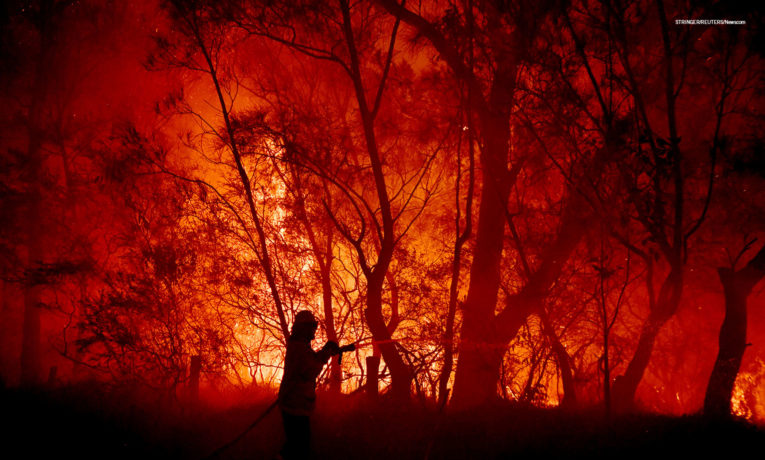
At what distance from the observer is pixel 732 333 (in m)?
8.47

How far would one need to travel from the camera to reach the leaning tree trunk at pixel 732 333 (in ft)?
27.3

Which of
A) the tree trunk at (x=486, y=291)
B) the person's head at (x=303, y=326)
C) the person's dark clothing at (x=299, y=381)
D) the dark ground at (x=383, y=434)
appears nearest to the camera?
the person's dark clothing at (x=299, y=381)

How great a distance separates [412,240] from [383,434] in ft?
24.4

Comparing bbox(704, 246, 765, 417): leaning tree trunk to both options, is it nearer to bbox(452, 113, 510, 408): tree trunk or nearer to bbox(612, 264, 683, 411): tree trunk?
bbox(612, 264, 683, 411): tree trunk

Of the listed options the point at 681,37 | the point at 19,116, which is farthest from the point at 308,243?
the point at 19,116

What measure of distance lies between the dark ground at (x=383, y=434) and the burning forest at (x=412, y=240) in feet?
0.16

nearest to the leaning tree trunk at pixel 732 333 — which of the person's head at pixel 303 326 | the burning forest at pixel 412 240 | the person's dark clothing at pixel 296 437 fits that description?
the burning forest at pixel 412 240

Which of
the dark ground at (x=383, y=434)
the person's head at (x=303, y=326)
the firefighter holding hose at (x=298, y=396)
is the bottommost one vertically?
the dark ground at (x=383, y=434)

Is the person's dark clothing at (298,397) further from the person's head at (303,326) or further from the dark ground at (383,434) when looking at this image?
the dark ground at (383,434)

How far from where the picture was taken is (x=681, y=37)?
316 inches

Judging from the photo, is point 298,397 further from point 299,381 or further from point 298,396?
point 299,381

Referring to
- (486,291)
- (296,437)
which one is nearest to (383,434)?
(296,437)

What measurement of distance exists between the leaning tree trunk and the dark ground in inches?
59.3

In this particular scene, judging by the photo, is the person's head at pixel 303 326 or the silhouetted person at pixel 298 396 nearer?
the silhouetted person at pixel 298 396
